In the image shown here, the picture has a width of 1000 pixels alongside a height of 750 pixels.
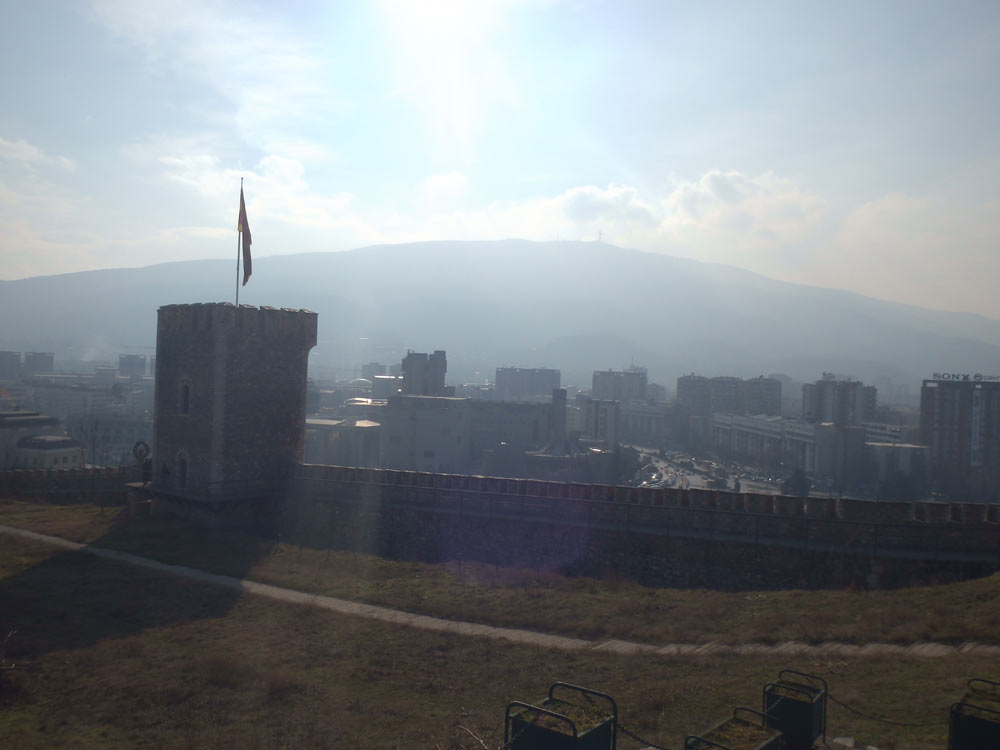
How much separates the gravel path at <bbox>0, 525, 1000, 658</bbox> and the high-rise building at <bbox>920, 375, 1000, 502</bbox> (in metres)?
38.7

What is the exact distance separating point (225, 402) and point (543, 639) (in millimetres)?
12933

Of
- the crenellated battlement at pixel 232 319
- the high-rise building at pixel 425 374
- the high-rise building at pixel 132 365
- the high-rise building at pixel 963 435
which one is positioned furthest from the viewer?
the high-rise building at pixel 132 365

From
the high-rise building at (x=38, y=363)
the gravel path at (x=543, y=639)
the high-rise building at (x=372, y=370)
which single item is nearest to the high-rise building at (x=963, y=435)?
the gravel path at (x=543, y=639)

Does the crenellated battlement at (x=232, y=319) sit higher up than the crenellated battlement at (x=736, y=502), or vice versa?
the crenellated battlement at (x=232, y=319)

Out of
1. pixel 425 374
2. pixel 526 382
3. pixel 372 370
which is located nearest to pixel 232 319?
pixel 425 374

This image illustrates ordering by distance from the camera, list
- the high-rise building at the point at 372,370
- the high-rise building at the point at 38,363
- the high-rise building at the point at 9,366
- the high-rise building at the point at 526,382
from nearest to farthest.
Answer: the high-rise building at the point at 526,382, the high-rise building at the point at 9,366, the high-rise building at the point at 38,363, the high-rise building at the point at 372,370

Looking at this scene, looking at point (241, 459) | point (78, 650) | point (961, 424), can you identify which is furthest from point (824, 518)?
point (961, 424)

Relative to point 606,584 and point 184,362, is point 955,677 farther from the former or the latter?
point 184,362

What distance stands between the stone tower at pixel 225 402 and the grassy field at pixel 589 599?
1890 millimetres

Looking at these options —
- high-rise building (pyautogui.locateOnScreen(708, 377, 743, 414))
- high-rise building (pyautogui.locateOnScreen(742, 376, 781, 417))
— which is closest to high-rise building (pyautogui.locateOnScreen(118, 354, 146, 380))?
high-rise building (pyautogui.locateOnScreen(708, 377, 743, 414))

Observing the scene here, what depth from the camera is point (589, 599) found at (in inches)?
559

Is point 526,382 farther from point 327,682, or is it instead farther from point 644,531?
point 327,682

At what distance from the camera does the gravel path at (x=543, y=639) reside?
1002 cm

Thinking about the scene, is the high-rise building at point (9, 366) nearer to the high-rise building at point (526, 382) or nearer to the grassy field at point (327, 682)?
the high-rise building at point (526, 382)
